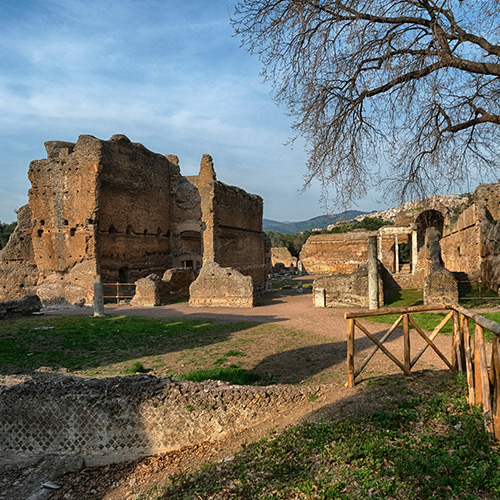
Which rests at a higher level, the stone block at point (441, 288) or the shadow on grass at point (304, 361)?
the stone block at point (441, 288)

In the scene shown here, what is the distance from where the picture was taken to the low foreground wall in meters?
4.34

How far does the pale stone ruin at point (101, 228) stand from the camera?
1917 cm

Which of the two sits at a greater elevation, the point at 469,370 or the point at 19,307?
the point at 469,370

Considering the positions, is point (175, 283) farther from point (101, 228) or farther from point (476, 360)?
point (476, 360)

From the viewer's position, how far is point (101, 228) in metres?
20.0

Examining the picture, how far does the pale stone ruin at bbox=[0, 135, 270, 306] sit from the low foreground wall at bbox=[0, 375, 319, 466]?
1259 cm

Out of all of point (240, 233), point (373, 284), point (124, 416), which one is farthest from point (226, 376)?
A: point (240, 233)

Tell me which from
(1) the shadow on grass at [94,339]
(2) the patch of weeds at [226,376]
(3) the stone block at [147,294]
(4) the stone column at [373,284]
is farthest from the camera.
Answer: (3) the stone block at [147,294]

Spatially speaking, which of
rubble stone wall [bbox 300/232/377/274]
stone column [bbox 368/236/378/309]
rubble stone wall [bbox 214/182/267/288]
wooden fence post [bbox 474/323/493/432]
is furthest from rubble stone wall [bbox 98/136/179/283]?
wooden fence post [bbox 474/323/493/432]

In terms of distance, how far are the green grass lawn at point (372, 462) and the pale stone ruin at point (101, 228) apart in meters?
14.2

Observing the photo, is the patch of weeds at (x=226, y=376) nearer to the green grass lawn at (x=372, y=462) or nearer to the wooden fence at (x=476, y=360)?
the wooden fence at (x=476, y=360)

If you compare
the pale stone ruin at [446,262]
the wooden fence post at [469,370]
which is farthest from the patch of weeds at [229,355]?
the pale stone ruin at [446,262]

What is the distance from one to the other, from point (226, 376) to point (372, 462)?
11.0 feet

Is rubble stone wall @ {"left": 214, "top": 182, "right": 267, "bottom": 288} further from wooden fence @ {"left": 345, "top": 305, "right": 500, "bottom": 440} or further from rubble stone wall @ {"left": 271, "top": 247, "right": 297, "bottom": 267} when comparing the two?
rubble stone wall @ {"left": 271, "top": 247, "right": 297, "bottom": 267}
